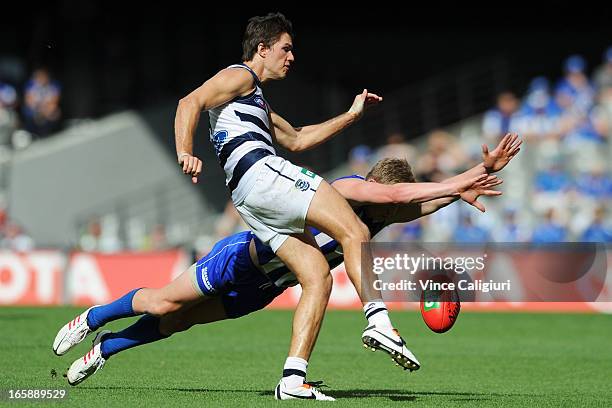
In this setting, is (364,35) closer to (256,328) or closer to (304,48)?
(304,48)

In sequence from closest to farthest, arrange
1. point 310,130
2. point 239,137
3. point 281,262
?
point 239,137 < point 281,262 < point 310,130

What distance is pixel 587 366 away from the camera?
1063 centimetres

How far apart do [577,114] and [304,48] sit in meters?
8.31

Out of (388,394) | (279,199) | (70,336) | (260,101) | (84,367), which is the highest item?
(260,101)

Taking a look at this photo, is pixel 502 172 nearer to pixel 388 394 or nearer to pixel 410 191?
pixel 388 394

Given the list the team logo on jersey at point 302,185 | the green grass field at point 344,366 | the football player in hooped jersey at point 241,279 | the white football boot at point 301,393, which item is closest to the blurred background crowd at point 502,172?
the green grass field at point 344,366

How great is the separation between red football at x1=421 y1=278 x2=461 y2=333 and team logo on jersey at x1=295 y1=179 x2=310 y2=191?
4.03 ft

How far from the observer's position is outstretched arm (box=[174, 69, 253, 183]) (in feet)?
22.6

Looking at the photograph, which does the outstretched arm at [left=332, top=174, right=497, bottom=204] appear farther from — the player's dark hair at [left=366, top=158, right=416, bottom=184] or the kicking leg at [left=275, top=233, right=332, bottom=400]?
the kicking leg at [left=275, top=233, right=332, bottom=400]

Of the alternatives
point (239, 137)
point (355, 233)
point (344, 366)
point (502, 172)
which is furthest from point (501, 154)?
point (502, 172)

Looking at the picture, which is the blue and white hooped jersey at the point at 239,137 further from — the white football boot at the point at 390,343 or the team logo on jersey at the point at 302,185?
the white football boot at the point at 390,343

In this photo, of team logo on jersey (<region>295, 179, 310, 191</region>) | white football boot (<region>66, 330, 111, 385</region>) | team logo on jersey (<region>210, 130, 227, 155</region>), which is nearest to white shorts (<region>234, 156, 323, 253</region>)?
team logo on jersey (<region>295, 179, 310, 191</region>)

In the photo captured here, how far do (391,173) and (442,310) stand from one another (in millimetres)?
991

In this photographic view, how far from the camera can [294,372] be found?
7121 millimetres
